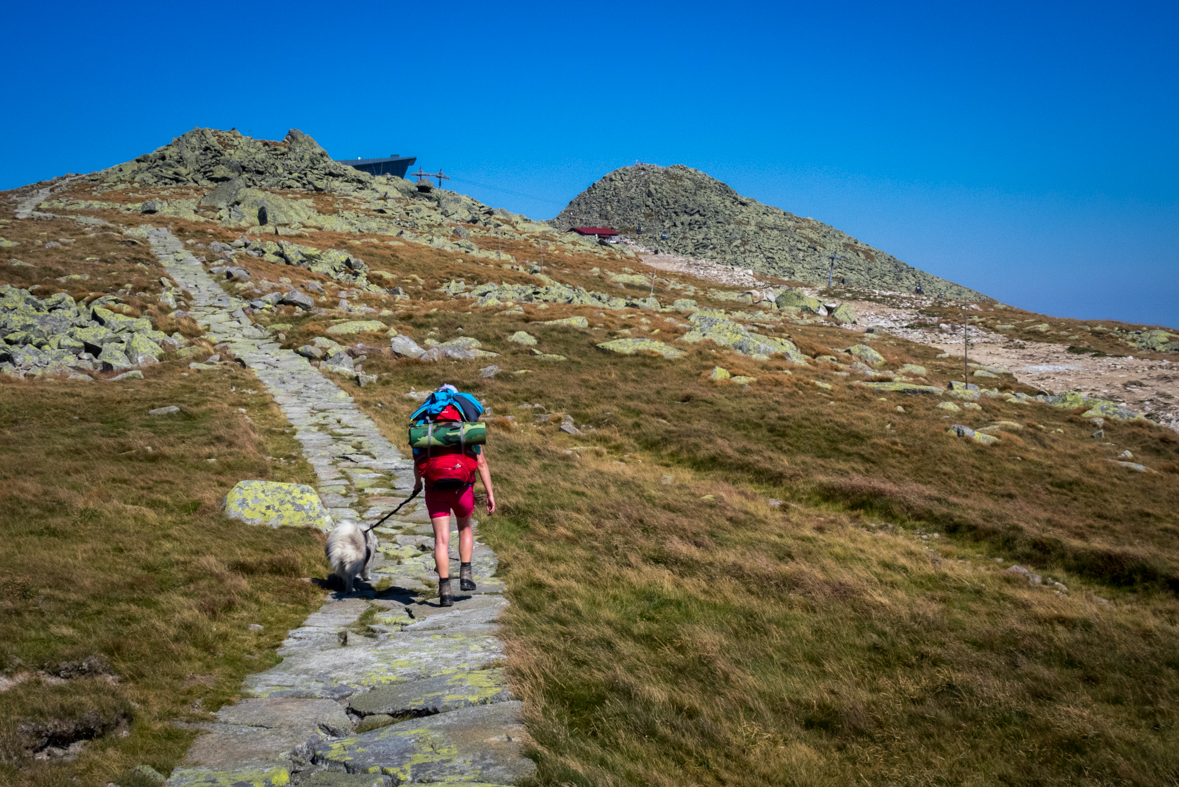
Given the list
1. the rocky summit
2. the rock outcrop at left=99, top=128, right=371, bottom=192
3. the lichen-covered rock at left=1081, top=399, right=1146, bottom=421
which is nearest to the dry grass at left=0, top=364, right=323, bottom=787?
the lichen-covered rock at left=1081, top=399, right=1146, bottom=421

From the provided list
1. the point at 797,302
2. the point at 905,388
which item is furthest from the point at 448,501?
the point at 797,302

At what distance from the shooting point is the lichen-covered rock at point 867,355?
40500 mm

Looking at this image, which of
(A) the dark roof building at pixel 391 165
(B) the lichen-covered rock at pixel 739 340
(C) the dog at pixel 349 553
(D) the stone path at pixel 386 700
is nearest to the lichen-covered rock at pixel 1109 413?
(B) the lichen-covered rock at pixel 739 340

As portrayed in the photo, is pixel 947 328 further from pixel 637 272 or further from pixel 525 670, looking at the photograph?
pixel 525 670

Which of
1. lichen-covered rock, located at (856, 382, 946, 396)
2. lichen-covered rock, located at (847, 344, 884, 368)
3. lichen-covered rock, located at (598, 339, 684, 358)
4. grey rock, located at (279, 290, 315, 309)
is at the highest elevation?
grey rock, located at (279, 290, 315, 309)

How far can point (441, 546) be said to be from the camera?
7.30m

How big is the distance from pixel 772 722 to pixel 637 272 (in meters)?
85.8

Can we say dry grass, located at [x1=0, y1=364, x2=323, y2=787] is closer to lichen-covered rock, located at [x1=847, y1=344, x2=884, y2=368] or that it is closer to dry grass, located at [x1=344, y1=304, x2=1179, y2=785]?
dry grass, located at [x1=344, y1=304, x2=1179, y2=785]

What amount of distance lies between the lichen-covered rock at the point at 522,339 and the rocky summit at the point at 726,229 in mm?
91121

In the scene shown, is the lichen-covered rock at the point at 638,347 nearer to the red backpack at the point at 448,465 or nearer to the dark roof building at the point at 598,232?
the red backpack at the point at 448,465

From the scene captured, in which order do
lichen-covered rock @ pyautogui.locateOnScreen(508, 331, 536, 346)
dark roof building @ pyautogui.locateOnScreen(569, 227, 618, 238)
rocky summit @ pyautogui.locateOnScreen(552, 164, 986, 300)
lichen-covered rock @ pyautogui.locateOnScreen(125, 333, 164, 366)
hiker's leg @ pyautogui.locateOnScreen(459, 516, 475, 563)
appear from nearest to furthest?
hiker's leg @ pyautogui.locateOnScreen(459, 516, 475, 563) → lichen-covered rock @ pyautogui.locateOnScreen(125, 333, 164, 366) → lichen-covered rock @ pyautogui.locateOnScreen(508, 331, 536, 346) → rocky summit @ pyautogui.locateOnScreen(552, 164, 986, 300) → dark roof building @ pyautogui.locateOnScreen(569, 227, 618, 238)

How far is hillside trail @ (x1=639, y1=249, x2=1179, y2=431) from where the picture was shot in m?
36.7

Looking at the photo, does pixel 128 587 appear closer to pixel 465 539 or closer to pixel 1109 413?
pixel 465 539

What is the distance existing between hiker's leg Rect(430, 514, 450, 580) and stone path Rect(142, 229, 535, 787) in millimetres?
457
